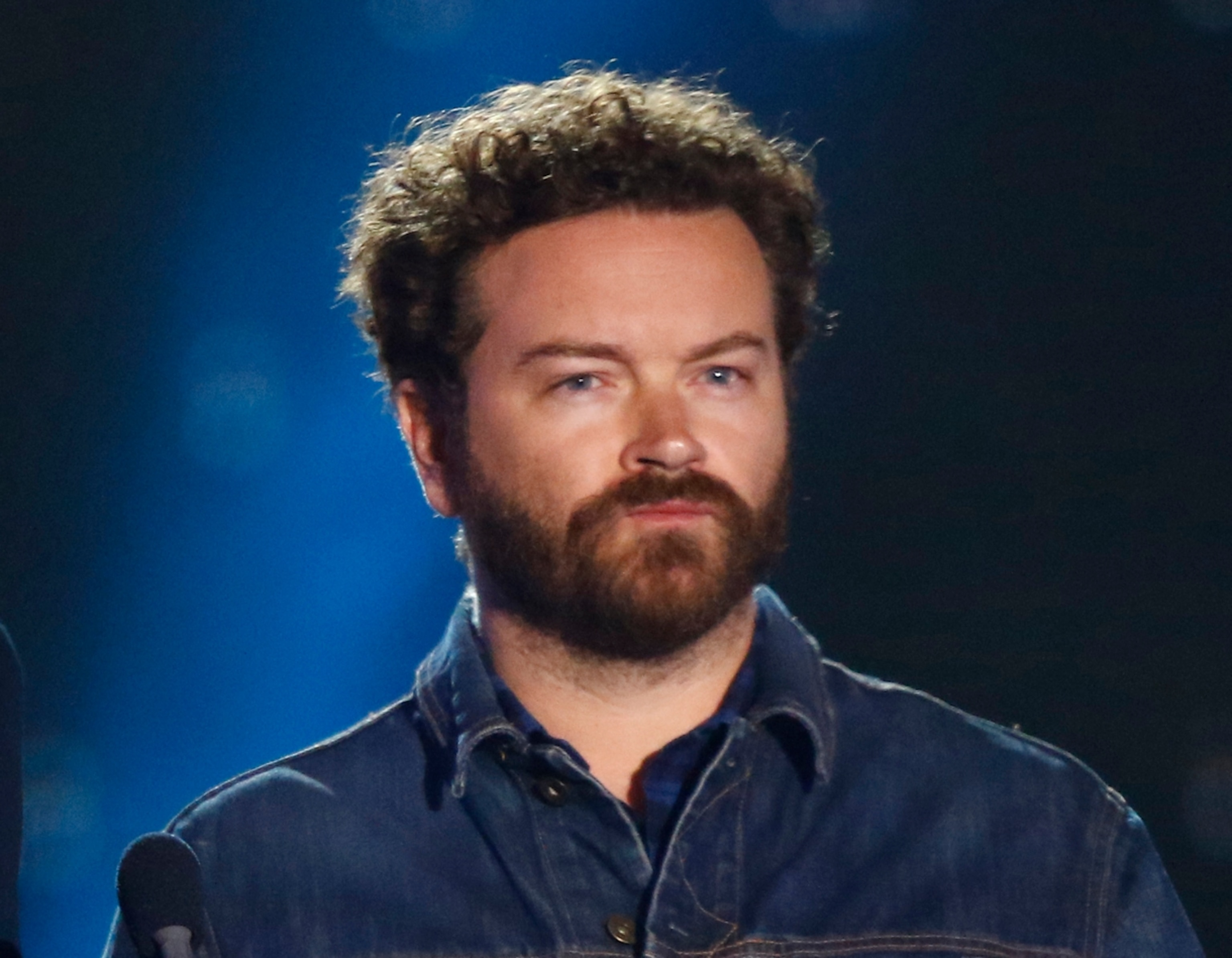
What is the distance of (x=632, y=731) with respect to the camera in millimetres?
2152

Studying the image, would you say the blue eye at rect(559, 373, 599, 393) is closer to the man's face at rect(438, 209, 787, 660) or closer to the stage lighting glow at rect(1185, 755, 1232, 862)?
the man's face at rect(438, 209, 787, 660)

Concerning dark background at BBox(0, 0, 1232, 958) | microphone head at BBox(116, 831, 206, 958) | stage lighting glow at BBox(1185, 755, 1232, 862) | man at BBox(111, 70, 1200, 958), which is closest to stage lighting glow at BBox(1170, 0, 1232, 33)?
dark background at BBox(0, 0, 1232, 958)

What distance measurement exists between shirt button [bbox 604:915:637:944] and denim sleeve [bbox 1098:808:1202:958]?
1.95 ft

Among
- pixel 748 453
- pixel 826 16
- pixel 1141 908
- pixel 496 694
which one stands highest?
pixel 826 16

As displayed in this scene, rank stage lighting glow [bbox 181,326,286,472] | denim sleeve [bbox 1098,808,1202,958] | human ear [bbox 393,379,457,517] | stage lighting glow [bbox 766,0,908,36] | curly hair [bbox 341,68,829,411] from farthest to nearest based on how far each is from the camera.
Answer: stage lighting glow [bbox 766,0,908,36] → stage lighting glow [bbox 181,326,286,472] → human ear [bbox 393,379,457,517] → curly hair [bbox 341,68,829,411] → denim sleeve [bbox 1098,808,1202,958]

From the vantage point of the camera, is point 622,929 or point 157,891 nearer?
point 157,891

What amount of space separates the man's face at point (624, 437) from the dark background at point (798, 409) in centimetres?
51

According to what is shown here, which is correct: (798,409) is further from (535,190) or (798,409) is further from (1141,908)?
(1141,908)

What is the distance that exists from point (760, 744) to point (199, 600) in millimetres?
940

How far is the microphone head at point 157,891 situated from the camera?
1567 mm

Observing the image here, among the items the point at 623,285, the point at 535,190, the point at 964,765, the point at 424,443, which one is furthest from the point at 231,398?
the point at 964,765

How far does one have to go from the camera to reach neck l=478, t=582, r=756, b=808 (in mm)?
2139

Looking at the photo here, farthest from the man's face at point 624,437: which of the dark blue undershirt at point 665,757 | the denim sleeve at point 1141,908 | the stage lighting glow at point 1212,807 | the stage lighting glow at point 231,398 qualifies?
the stage lighting glow at point 1212,807

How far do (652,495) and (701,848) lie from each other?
43 cm
